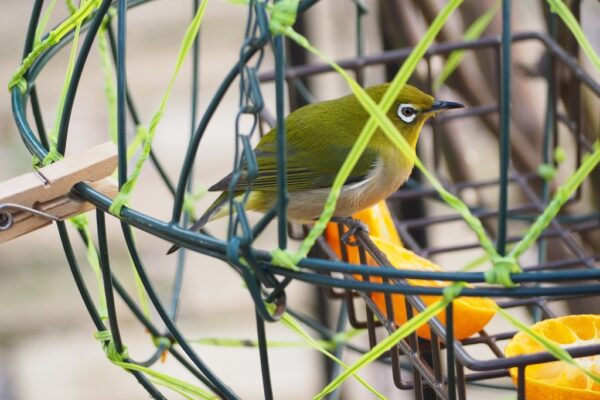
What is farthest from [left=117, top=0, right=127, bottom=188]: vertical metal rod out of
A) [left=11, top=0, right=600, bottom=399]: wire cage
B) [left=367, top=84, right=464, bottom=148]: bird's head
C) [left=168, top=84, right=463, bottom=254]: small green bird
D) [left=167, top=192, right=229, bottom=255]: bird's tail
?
[left=367, top=84, right=464, bottom=148]: bird's head

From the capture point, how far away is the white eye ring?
2.31 meters

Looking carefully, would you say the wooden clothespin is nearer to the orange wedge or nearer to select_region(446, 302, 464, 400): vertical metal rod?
select_region(446, 302, 464, 400): vertical metal rod

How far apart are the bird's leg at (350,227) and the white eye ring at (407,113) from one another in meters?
0.37

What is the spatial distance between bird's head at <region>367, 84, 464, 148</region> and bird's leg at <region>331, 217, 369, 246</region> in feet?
1.09

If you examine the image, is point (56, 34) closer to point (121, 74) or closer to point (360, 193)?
point (121, 74)

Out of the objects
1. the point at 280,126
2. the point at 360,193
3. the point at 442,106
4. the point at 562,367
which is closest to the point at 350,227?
the point at 360,193

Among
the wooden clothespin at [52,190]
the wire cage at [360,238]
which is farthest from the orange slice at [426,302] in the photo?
the wooden clothespin at [52,190]

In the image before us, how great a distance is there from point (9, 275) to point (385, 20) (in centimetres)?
219

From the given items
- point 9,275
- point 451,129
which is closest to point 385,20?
point 451,129

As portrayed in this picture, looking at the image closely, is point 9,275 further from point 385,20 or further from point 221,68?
point 385,20

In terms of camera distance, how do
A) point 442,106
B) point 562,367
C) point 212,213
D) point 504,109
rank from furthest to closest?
point 442,106, point 212,213, point 562,367, point 504,109

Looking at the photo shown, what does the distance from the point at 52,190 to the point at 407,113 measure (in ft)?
3.46

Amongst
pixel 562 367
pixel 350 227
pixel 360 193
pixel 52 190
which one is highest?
pixel 360 193

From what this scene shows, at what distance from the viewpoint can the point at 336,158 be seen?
2.29 metres
